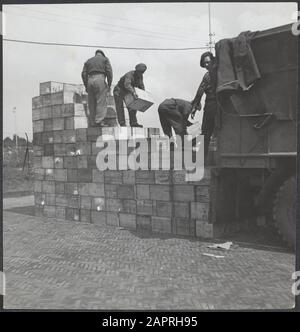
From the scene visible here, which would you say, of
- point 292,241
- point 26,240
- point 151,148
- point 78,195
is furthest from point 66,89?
point 292,241

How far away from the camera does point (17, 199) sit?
60.4ft

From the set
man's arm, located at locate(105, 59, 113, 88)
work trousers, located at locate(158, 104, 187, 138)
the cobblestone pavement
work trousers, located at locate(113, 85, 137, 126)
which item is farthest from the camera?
work trousers, located at locate(113, 85, 137, 126)

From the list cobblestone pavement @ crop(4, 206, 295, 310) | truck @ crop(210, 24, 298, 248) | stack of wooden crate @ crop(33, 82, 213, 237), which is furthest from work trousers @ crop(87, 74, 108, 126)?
truck @ crop(210, 24, 298, 248)

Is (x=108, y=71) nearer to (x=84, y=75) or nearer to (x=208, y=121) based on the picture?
(x=84, y=75)

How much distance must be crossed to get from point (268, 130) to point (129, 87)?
507 cm

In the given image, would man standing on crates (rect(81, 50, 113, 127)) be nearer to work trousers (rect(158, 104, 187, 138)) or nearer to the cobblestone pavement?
work trousers (rect(158, 104, 187, 138))

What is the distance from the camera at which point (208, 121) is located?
31.2 feet

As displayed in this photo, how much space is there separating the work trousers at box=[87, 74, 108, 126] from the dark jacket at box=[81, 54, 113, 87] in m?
0.14

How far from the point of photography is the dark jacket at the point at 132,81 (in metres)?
11.6

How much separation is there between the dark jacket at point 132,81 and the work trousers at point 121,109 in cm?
35

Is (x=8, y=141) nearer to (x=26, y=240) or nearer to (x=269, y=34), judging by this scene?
(x=26, y=240)

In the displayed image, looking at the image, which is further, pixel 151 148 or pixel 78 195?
pixel 78 195

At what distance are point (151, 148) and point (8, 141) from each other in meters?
28.3

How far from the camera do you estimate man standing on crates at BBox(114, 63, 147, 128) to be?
11.6 m
